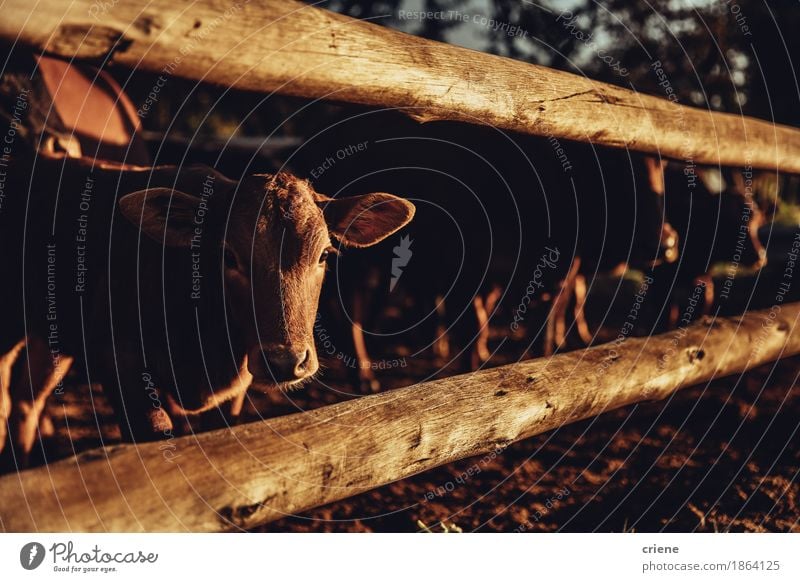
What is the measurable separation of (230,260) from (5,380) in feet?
4.36

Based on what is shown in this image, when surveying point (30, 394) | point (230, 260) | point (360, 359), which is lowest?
point (360, 359)

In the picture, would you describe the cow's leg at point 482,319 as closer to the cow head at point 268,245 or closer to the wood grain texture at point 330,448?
the wood grain texture at point 330,448

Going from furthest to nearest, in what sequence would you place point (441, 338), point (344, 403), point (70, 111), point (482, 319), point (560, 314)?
point (560, 314), point (441, 338), point (482, 319), point (70, 111), point (344, 403)

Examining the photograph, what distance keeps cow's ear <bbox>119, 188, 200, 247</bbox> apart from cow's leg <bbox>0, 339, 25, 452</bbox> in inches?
42.1

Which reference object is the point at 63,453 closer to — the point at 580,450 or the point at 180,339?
the point at 180,339

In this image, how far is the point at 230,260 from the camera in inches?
103

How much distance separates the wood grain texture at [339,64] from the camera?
1608mm

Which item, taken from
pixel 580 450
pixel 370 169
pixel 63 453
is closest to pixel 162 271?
pixel 63 453

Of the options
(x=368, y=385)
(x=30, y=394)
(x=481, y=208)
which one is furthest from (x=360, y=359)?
(x=30, y=394)

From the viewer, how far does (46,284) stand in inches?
115

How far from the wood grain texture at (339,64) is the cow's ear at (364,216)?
464 millimetres

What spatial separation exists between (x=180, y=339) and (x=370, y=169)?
2.28 metres

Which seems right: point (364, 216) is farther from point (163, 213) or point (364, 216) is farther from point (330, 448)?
point (330, 448)

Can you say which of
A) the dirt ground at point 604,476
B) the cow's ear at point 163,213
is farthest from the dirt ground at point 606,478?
the cow's ear at point 163,213
